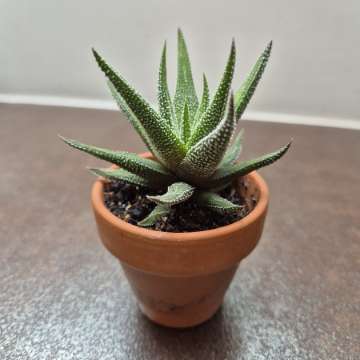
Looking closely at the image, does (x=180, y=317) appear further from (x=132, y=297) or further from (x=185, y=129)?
(x=185, y=129)

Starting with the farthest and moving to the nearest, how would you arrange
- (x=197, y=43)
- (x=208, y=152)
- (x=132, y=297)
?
(x=197, y=43)
(x=132, y=297)
(x=208, y=152)

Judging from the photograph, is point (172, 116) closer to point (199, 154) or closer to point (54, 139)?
point (199, 154)

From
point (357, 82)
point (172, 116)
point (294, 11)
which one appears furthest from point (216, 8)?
point (172, 116)

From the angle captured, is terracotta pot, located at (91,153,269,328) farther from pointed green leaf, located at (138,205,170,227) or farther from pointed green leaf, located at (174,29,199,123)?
pointed green leaf, located at (174,29,199,123)

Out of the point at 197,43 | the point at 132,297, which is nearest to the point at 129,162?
the point at 132,297

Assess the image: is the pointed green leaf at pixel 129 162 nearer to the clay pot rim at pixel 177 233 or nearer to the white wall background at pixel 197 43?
the clay pot rim at pixel 177 233

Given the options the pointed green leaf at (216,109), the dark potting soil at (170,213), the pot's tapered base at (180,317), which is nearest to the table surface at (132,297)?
the pot's tapered base at (180,317)

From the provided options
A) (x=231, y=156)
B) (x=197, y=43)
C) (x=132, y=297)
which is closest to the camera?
(x=231, y=156)
